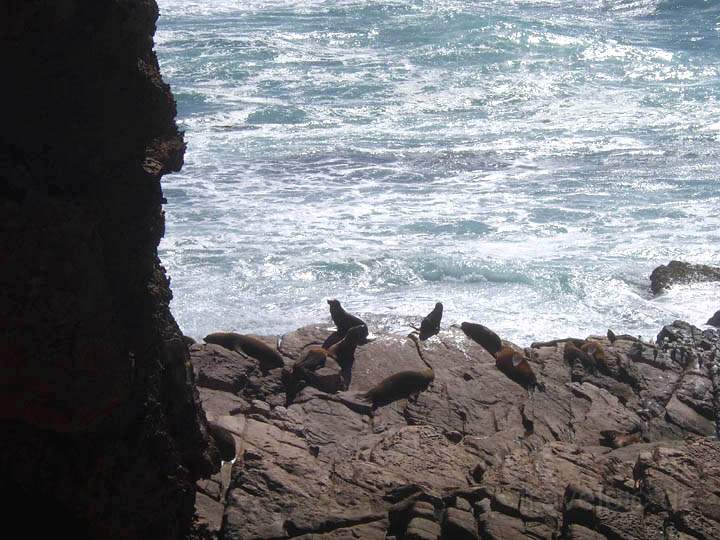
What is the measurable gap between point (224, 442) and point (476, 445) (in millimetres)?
2319

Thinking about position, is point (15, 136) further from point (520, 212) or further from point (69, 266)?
point (520, 212)

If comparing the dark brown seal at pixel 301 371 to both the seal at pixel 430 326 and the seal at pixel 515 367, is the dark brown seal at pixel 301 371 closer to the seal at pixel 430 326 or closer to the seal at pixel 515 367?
the seal at pixel 430 326

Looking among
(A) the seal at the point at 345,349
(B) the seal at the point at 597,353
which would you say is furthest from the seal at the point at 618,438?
(A) the seal at the point at 345,349

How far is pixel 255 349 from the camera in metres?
10.3

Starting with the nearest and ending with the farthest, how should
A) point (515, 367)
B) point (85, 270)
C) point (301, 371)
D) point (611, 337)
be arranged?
1. point (85, 270)
2. point (301, 371)
3. point (515, 367)
4. point (611, 337)

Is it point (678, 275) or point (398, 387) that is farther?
point (678, 275)

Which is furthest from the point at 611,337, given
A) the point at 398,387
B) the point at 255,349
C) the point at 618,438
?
the point at 255,349

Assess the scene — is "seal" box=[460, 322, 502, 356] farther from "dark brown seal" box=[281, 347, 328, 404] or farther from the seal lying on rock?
"dark brown seal" box=[281, 347, 328, 404]

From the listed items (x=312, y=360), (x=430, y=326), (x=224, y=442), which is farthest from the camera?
(x=430, y=326)

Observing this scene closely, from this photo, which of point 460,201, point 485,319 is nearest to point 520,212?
point 460,201

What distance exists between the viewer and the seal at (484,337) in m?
11.0

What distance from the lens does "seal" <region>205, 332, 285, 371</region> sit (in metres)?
10.2

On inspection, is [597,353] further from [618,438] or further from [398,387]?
[398,387]

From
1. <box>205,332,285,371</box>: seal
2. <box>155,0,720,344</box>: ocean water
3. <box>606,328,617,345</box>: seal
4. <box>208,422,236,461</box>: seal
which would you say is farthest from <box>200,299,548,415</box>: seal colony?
<box>208,422,236,461</box>: seal
